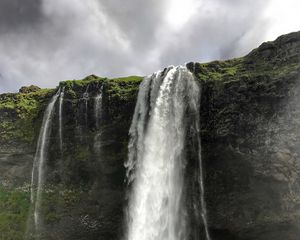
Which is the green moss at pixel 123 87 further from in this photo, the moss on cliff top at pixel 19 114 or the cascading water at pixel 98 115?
the moss on cliff top at pixel 19 114

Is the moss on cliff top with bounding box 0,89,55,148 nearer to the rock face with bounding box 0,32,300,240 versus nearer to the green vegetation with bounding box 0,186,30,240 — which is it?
the rock face with bounding box 0,32,300,240

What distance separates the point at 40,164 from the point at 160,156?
12.1 m

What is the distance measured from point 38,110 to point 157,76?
527 inches

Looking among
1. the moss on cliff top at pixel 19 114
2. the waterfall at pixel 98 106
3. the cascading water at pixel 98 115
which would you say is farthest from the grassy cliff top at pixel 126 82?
the cascading water at pixel 98 115

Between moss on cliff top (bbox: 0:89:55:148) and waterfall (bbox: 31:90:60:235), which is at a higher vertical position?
moss on cliff top (bbox: 0:89:55:148)

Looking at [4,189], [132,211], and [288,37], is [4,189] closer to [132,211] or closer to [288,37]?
[132,211]

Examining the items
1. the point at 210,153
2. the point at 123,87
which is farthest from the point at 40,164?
the point at 210,153

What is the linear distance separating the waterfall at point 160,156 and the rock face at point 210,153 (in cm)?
117

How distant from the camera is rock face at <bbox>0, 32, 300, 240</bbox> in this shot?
32.2 metres

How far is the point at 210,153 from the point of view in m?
35.1

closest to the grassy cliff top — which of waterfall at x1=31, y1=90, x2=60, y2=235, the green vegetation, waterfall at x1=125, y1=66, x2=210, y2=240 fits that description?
waterfall at x1=31, y1=90, x2=60, y2=235

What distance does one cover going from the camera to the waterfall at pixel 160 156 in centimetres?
3359

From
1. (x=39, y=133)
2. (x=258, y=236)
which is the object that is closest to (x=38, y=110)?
(x=39, y=133)

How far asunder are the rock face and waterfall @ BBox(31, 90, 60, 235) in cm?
62
